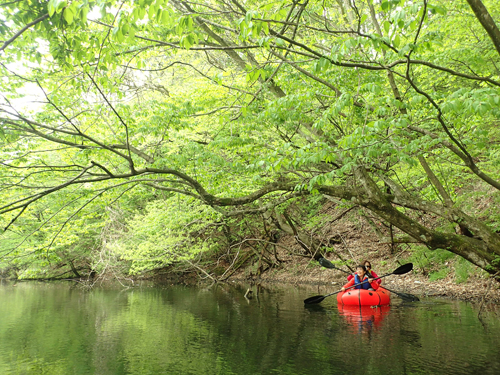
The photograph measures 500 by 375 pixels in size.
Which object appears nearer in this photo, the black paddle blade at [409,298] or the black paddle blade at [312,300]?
the black paddle blade at [409,298]

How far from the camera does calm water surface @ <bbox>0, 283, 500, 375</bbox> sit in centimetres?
500

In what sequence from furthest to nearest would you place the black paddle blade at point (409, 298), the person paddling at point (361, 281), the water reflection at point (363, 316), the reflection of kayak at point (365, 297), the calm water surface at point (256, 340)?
the person paddling at point (361, 281) → the black paddle blade at point (409, 298) → the reflection of kayak at point (365, 297) → the water reflection at point (363, 316) → the calm water surface at point (256, 340)

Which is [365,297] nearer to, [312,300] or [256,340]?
[312,300]

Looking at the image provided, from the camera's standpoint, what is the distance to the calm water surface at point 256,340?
500cm

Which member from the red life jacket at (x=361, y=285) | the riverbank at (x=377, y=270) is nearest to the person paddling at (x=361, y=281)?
the red life jacket at (x=361, y=285)

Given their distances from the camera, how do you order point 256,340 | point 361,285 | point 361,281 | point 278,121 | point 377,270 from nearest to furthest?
point 256,340
point 278,121
point 361,285
point 361,281
point 377,270

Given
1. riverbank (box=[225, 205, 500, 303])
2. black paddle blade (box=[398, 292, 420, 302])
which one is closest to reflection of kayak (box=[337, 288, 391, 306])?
black paddle blade (box=[398, 292, 420, 302])

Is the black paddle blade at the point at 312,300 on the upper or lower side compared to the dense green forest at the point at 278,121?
lower

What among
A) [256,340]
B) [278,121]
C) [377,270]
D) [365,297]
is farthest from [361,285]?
[278,121]

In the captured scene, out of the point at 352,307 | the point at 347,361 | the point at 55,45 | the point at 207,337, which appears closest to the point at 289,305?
the point at 352,307

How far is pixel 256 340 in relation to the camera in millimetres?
6402

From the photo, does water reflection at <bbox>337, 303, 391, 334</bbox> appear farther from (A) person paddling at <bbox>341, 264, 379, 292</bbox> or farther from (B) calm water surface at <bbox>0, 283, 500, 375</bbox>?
(A) person paddling at <bbox>341, 264, 379, 292</bbox>

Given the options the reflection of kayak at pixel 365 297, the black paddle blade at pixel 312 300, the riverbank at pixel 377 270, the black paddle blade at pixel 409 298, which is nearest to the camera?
the reflection of kayak at pixel 365 297

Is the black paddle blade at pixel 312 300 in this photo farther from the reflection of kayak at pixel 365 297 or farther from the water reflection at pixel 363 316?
the reflection of kayak at pixel 365 297
